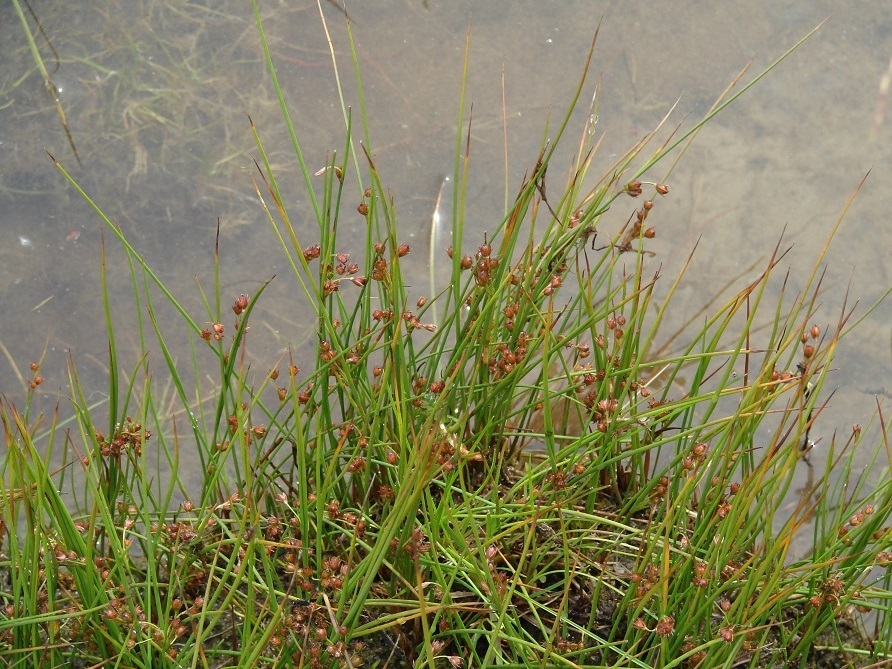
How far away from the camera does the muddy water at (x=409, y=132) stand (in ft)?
7.04

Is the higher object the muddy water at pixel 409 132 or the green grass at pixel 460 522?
the muddy water at pixel 409 132

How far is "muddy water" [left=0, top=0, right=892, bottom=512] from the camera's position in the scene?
2.14 metres

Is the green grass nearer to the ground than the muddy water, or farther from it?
nearer to the ground

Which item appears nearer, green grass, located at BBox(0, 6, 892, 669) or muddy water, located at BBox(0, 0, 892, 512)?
green grass, located at BBox(0, 6, 892, 669)

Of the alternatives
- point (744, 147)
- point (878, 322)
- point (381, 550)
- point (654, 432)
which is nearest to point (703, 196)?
point (744, 147)

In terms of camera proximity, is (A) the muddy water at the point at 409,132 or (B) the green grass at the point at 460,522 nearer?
(B) the green grass at the point at 460,522

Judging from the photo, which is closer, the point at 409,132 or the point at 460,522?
the point at 460,522

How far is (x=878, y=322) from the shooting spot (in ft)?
7.04

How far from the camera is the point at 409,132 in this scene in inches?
92.7

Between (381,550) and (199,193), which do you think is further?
(199,193)

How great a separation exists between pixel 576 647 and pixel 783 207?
52.2 inches

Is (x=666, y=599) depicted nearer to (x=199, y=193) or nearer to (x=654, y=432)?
(x=654, y=432)

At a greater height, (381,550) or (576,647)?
(381,550)

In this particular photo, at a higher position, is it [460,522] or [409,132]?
[409,132]
